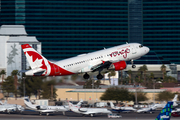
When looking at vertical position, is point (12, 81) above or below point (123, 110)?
above

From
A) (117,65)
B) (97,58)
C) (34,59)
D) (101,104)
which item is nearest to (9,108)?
(101,104)

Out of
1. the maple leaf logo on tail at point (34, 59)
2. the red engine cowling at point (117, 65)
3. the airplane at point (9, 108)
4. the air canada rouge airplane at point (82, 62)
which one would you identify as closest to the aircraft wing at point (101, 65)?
the air canada rouge airplane at point (82, 62)

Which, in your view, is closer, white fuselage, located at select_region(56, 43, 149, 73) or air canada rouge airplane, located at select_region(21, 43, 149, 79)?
air canada rouge airplane, located at select_region(21, 43, 149, 79)

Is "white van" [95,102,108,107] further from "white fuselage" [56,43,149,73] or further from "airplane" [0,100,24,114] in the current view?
"white fuselage" [56,43,149,73]

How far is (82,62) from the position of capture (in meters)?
71.1

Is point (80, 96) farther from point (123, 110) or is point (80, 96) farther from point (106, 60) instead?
point (106, 60)

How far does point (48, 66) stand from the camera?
69.4 meters

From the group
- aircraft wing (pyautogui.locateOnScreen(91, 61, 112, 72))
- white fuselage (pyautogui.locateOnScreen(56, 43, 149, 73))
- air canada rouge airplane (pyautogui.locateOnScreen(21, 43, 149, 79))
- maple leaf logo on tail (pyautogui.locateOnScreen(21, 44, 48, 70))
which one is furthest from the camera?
aircraft wing (pyautogui.locateOnScreen(91, 61, 112, 72))

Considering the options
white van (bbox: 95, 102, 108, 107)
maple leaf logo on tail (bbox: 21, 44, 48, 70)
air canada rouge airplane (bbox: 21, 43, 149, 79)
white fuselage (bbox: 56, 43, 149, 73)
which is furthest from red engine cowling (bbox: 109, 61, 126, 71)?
white van (bbox: 95, 102, 108, 107)

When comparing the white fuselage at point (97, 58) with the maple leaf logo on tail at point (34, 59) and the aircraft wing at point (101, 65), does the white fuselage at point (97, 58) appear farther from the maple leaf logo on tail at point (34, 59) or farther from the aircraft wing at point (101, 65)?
the maple leaf logo on tail at point (34, 59)

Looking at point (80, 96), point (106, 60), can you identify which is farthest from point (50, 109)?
point (106, 60)

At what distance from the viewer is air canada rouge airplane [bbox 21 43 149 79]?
6931cm

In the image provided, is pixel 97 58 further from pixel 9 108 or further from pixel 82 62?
pixel 9 108

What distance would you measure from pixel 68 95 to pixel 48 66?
83.2 metres
